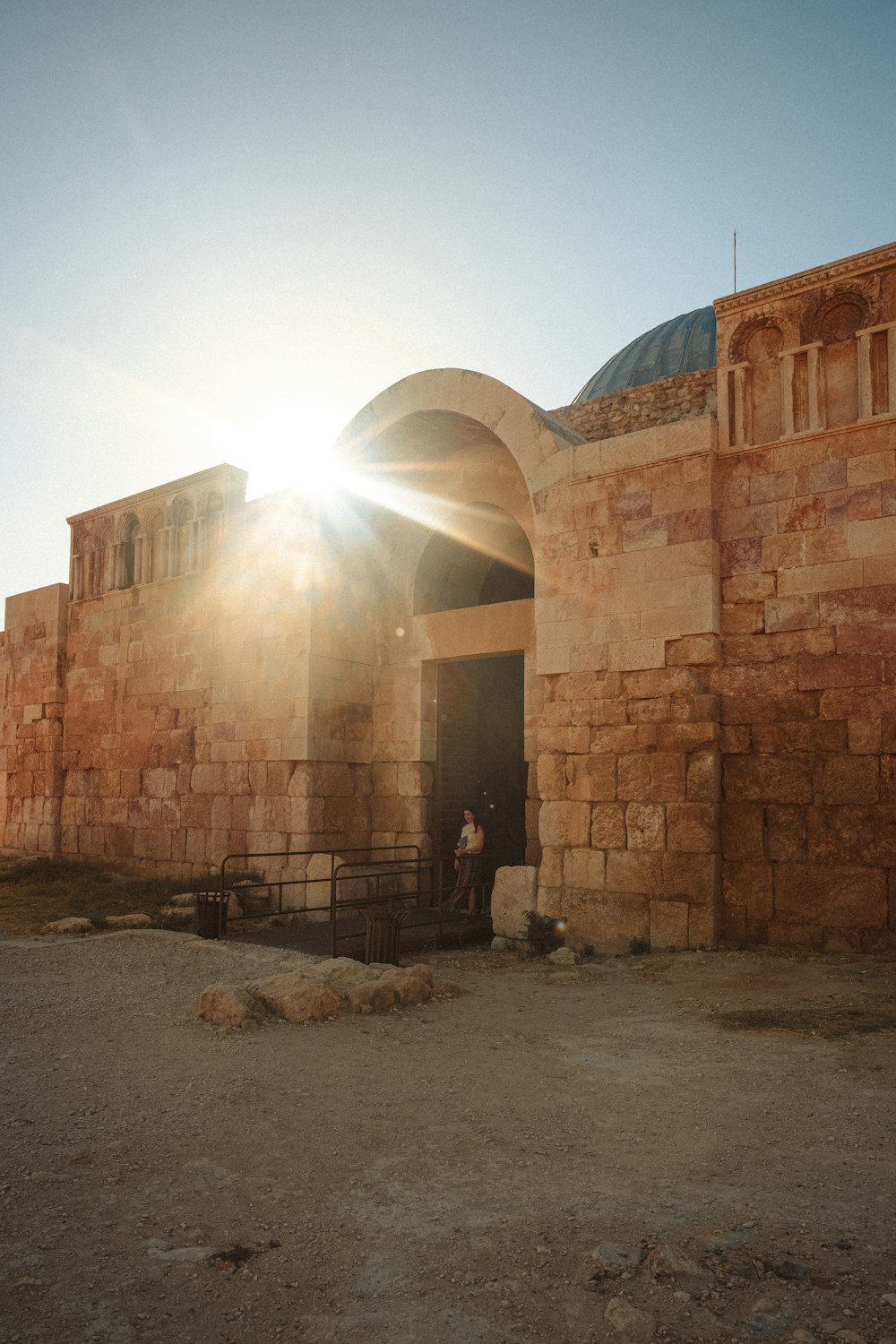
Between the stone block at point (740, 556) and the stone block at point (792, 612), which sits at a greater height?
the stone block at point (740, 556)

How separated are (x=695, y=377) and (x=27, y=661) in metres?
12.3

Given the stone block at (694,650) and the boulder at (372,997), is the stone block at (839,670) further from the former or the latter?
the boulder at (372,997)

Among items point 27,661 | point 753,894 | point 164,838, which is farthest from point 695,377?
point 27,661

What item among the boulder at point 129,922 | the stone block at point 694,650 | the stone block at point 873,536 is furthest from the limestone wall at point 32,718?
the stone block at point 873,536

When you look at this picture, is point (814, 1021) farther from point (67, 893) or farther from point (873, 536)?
point (67, 893)

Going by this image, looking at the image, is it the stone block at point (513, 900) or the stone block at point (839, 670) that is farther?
the stone block at point (513, 900)

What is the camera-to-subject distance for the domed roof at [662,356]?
15.5 metres

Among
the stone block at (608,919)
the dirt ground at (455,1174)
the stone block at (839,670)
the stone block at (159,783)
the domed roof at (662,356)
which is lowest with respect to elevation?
the dirt ground at (455,1174)

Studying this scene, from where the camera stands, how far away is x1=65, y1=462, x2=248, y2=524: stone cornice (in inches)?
505

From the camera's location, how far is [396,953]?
307 inches

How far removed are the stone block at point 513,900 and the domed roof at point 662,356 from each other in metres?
9.43

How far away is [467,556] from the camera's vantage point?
12141mm

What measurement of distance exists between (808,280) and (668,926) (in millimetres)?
5821

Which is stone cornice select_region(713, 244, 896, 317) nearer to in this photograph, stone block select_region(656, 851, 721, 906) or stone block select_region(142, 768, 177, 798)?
stone block select_region(656, 851, 721, 906)
